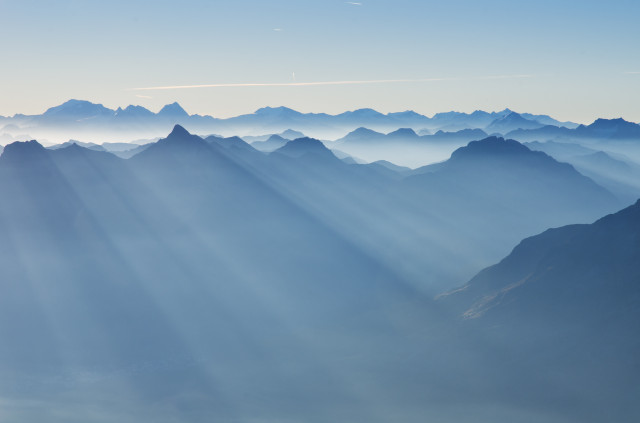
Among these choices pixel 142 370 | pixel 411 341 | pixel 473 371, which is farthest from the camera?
pixel 142 370

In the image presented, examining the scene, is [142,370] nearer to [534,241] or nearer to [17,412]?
[17,412]

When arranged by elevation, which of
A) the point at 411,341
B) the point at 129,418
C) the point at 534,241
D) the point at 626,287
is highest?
the point at 534,241

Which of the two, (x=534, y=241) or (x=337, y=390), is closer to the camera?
(x=337, y=390)

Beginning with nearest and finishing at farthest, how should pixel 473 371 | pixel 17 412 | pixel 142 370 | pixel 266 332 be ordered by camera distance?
1. pixel 473 371
2. pixel 17 412
3. pixel 142 370
4. pixel 266 332

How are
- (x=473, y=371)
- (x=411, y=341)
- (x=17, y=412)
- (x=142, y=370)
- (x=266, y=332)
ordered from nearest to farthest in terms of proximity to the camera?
1. (x=473, y=371)
2. (x=17, y=412)
3. (x=411, y=341)
4. (x=142, y=370)
5. (x=266, y=332)

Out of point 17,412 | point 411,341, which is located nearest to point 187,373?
point 17,412

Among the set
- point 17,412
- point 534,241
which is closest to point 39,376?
point 17,412

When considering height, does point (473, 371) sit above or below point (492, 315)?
below

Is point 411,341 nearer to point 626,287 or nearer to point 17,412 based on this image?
point 626,287

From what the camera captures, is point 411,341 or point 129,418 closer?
point 129,418
